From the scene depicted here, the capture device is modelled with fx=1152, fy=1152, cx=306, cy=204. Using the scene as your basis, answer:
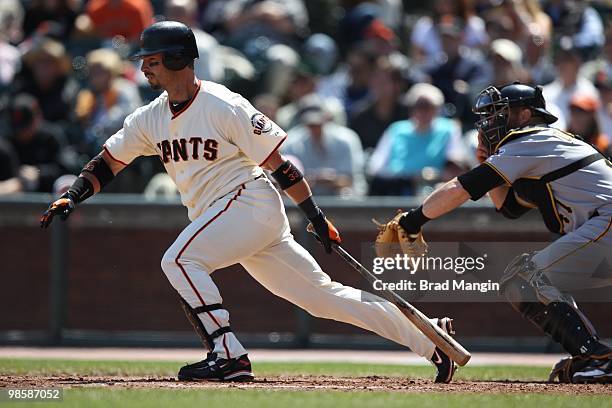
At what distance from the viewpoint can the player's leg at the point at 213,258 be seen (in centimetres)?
666

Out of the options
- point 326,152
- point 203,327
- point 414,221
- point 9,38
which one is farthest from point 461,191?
point 9,38

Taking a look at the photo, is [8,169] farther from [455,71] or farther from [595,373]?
[595,373]

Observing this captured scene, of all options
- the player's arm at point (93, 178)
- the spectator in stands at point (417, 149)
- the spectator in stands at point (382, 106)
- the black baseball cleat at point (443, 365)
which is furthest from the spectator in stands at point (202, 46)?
the black baseball cleat at point (443, 365)

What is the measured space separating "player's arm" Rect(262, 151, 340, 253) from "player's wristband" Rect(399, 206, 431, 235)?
459 millimetres

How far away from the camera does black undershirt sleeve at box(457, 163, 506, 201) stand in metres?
6.70

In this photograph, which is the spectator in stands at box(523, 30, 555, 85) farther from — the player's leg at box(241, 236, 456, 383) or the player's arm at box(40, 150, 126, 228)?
the player's arm at box(40, 150, 126, 228)

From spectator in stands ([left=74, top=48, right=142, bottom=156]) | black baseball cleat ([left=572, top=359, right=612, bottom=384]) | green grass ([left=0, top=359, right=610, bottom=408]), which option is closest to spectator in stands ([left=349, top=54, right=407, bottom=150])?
spectator in stands ([left=74, top=48, right=142, bottom=156])

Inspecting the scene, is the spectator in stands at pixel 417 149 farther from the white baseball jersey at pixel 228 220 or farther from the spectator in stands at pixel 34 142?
the white baseball jersey at pixel 228 220

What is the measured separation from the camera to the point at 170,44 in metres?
6.79

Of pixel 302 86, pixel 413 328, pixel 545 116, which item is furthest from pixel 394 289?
pixel 302 86

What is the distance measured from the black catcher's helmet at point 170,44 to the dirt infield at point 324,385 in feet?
6.15

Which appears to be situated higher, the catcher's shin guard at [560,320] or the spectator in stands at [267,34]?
the spectator in stands at [267,34]

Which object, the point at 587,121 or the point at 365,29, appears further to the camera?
the point at 365,29

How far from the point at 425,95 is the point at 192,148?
16.9 feet
